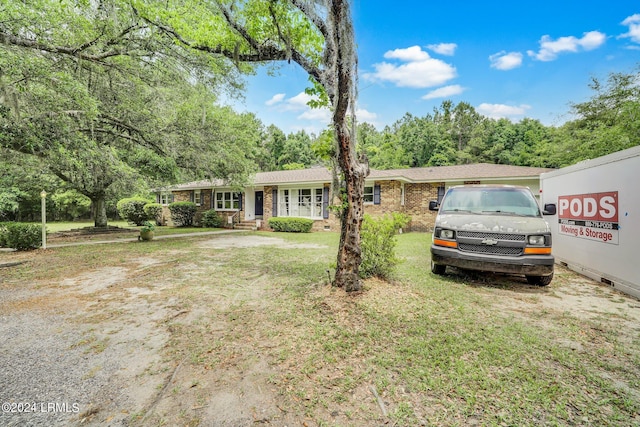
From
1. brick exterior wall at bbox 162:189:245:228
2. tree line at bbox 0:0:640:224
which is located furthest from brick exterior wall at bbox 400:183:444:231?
brick exterior wall at bbox 162:189:245:228

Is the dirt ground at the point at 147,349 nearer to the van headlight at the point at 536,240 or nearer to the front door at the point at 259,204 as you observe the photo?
the van headlight at the point at 536,240

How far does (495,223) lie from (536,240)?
641 millimetres

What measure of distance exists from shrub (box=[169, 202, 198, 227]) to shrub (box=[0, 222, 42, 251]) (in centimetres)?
1040

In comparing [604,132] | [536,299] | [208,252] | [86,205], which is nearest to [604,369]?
[536,299]

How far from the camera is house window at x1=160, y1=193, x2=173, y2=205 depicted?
21.9m

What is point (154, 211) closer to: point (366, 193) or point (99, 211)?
point (99, 211)

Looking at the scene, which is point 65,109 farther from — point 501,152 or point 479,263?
point 501,152

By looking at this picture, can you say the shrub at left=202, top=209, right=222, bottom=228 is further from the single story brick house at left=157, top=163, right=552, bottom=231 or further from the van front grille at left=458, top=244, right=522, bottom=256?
the van front grille at left=458, top=244, right=522, bottom=256

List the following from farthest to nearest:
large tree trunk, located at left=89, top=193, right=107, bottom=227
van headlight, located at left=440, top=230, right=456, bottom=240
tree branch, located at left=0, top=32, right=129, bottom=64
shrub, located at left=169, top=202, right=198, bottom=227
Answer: shrub, located at left=169, top=202, right=198, bottom=227, large tree trunk, located at left=89, top=193, right=107, bottom=227, tree branch, located at left=0, top=32, right=129, bottom=64, van headlight, located at left=440, top=230, right=456, bottom=240

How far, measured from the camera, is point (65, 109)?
653 centimetres

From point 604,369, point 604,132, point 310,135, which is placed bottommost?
point 604,369

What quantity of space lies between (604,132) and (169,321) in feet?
64.2

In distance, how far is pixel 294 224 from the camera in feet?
48.5

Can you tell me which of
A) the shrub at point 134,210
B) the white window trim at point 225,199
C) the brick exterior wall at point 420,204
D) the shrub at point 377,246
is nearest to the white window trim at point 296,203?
the white window trim at point 225,199
